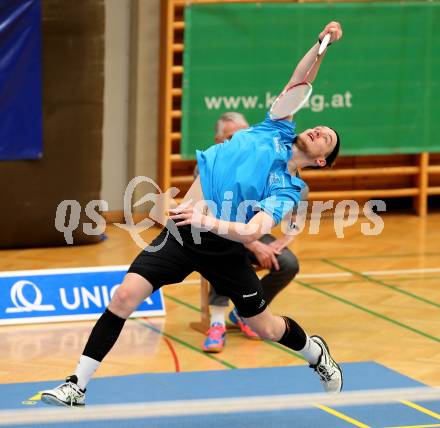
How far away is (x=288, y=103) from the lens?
18.8 feet

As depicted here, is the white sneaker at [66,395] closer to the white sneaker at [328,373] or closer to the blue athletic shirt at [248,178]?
the blue athletic shirt at [248,178]

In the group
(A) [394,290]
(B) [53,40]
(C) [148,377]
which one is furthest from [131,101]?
(C) [148,377]

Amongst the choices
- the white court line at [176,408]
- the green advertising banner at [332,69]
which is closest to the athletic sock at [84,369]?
the white court line at [176,408]

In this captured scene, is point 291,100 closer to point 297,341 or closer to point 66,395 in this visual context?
point 297,341

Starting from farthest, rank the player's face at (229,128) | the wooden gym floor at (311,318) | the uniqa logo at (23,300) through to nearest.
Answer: the uniqa logo at (23,300), the player's face at (229,128), the wooden gym floor at (311,318)

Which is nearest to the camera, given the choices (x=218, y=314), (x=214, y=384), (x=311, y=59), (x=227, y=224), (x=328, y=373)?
(x=227, y=224)

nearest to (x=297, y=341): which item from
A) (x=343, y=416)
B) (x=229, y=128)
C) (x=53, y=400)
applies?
(x=343, y=416)

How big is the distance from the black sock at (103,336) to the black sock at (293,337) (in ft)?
2.93

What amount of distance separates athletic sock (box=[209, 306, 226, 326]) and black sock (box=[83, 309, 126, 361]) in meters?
1.70

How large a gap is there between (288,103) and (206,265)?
90 cm

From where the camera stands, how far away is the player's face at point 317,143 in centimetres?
560

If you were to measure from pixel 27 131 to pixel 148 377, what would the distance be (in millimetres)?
3321

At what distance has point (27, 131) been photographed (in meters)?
9.20

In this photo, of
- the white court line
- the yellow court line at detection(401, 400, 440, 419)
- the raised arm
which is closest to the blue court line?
the yellow court line at detection(401, 400, 440, 419)
